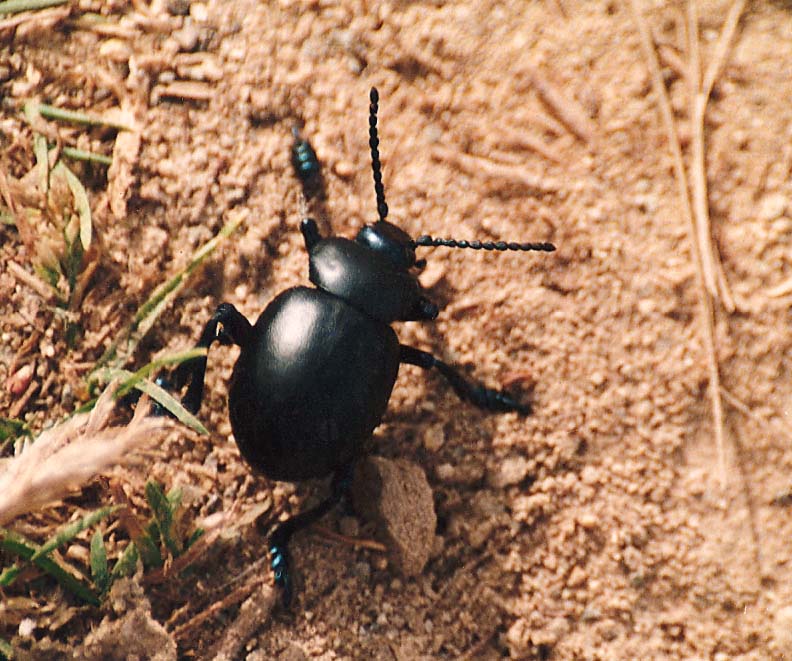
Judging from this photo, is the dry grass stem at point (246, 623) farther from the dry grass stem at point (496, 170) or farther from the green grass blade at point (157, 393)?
the dry grass stem at point (496, 170)

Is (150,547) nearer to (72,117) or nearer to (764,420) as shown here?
(72,117)

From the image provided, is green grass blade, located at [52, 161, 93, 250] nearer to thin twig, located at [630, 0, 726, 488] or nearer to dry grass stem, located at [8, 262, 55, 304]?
dry grass stem, located at [8, 262, 55, 304]

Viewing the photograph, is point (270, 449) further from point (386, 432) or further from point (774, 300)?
point (774, 300)

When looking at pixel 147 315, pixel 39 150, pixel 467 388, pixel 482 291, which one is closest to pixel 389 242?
pixel 482 291

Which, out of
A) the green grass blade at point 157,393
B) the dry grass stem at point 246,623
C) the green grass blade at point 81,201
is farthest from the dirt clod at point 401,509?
A: the green grass blade at point 81,201

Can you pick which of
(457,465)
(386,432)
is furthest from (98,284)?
(457,465)

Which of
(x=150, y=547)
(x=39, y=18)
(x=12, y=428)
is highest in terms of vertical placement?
(x=39, y=18)
